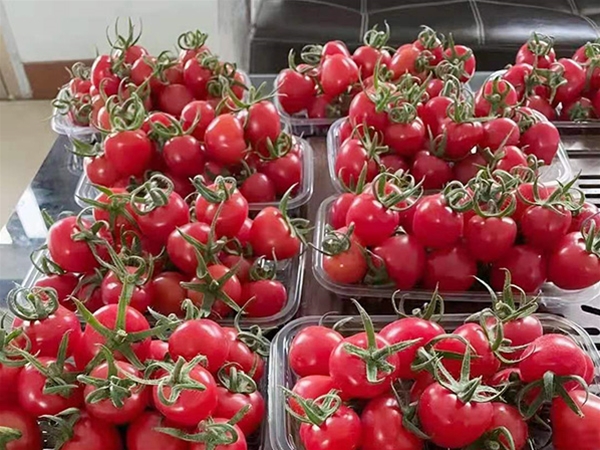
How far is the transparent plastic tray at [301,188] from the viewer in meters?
1.03

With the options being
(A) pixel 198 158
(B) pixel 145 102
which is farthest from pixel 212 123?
(B) pixel 145 102

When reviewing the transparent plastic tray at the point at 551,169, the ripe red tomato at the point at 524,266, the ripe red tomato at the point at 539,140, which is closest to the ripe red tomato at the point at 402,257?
the ripe red tomato at the point at 524,266

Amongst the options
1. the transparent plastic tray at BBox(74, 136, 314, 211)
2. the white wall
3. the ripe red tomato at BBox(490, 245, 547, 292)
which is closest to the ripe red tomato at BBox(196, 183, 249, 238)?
the transparent plastic tray at BBox(74, 136, 314, 211)

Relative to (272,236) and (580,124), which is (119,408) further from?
(580,124)

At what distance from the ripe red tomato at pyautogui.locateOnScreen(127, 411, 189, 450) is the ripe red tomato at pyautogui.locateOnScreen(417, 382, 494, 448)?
0.73ft

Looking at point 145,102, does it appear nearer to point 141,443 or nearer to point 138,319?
point 138,319

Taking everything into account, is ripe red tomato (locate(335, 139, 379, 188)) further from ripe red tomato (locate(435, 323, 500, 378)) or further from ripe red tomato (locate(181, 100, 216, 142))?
ripe red tomato (locate(435, 323, 500, 378))

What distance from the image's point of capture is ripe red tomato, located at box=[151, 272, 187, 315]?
0.81 metres

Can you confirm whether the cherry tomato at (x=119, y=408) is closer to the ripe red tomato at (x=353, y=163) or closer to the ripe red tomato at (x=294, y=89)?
the ripe red tomato at (x=353, y=163)

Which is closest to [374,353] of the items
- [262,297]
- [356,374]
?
[356,374]

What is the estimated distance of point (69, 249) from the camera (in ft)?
2.69

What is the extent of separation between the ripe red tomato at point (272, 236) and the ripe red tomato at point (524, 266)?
0.27 m

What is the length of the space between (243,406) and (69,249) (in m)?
0.32

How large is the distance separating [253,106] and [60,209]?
1.17 ft
